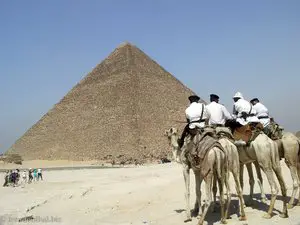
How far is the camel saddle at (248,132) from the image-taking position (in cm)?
945

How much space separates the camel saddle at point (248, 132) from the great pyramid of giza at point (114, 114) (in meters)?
61.9

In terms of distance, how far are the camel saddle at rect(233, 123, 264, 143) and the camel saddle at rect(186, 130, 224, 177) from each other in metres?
0.94

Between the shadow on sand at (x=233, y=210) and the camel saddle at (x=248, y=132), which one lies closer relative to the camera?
the shadow on sand at (x=233, y=210)

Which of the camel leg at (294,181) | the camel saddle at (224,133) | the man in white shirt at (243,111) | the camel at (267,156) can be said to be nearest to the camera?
the camel at (267,156)

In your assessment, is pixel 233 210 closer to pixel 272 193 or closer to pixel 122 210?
pixel 272 193

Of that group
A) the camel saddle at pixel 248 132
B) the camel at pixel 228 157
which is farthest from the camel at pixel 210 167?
the camel saddle at pixel 248 132

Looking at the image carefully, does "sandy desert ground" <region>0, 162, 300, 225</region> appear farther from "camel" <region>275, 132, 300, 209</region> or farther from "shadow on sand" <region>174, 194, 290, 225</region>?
"camel" <region>275, 132, 300, 209</region>

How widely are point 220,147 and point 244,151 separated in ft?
4.38

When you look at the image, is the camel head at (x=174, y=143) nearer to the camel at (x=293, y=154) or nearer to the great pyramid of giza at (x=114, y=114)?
the camel at (x=293, y=154)

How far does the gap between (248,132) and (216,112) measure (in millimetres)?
753

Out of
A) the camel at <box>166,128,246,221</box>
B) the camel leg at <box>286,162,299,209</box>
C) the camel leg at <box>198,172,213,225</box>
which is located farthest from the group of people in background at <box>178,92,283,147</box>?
the camel leg at <box>198,172,213,225</box>

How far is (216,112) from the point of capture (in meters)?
9.78

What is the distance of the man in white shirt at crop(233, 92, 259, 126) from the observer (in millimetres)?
9961

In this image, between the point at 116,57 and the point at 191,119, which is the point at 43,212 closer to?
the point at 191,119
